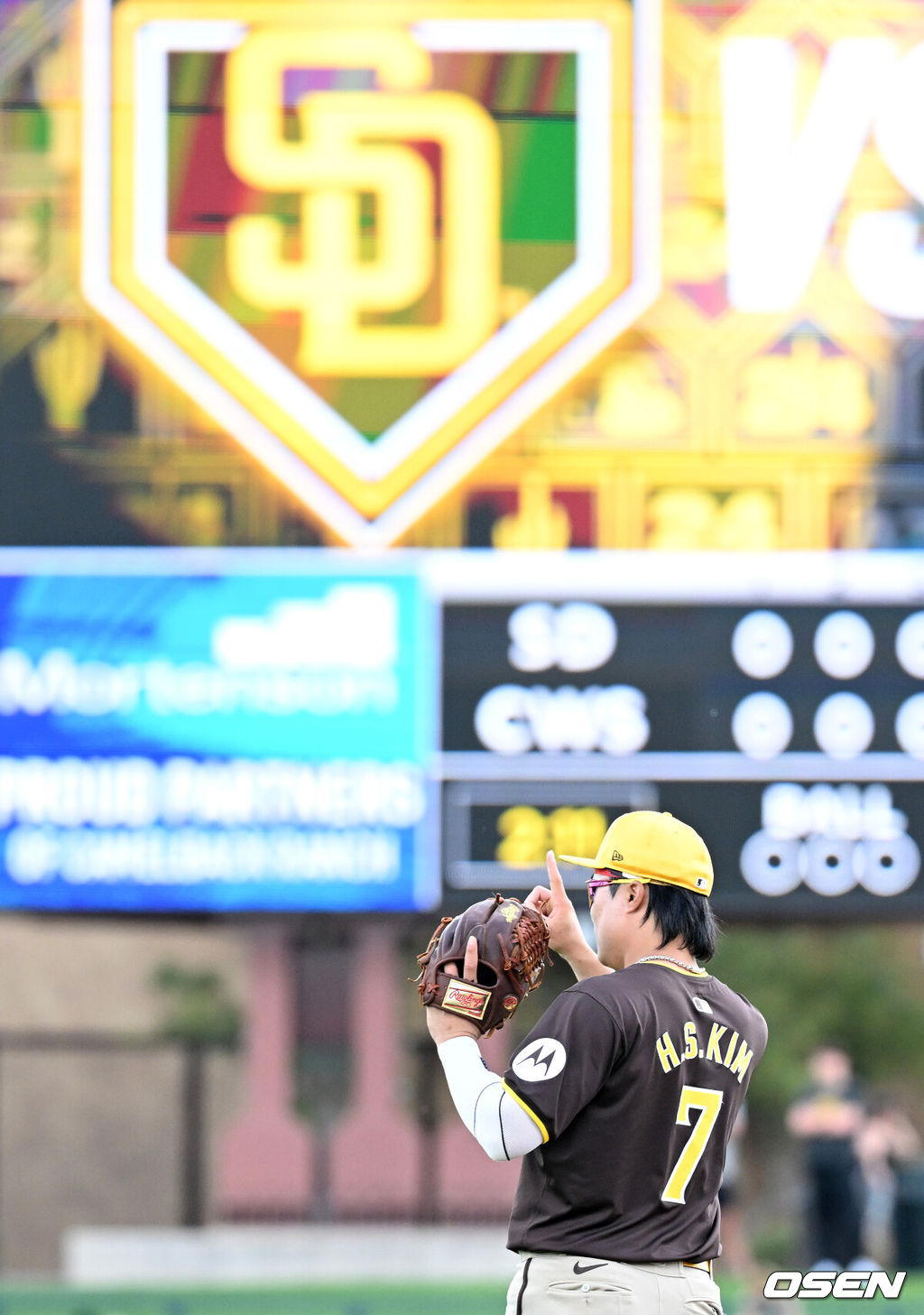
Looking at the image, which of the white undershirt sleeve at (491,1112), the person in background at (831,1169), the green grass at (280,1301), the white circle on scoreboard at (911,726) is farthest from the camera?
the person in background at (831,1169)

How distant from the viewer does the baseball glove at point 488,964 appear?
2.52 meters

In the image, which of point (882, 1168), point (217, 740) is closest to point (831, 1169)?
point (217, 740)

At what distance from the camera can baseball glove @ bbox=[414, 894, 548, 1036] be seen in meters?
2.52

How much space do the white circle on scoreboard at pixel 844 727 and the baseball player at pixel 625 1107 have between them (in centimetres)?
312

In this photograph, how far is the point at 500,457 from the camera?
5773 millimetres

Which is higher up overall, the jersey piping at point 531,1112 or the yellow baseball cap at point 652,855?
the yellow baseball cap at point 652,855

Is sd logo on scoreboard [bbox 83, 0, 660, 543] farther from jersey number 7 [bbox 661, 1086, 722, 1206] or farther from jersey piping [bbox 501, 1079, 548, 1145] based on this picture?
jersey piping [bbox 501, 1079, 548, 1145]

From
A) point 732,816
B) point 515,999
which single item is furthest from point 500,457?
point 515,999

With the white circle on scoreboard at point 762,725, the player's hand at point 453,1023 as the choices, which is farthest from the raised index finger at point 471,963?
the white circle on scoreboard at point 762,725

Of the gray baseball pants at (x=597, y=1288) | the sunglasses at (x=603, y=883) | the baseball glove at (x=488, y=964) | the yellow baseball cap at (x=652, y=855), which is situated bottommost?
the gray baseball pants at (x=597, y=1288)

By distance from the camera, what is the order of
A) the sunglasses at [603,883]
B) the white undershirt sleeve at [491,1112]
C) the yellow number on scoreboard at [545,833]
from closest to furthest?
the white undershirt sleeve at [491,1112] < the sunglasses at [603,883] < the yellow number on scoreboard at [545,833]

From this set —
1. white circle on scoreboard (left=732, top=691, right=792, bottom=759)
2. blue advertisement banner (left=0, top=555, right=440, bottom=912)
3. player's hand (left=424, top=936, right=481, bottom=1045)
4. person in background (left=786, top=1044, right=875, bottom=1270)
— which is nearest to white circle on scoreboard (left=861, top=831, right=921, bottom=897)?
white circle on scoreboard (left=732, top=691, right=792, bottom=759)

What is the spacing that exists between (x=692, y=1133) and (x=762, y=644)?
3303 millimetres

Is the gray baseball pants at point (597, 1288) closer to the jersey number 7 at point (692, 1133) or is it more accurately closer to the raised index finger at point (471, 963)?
the jersey number 7 at point (692, 1133)
